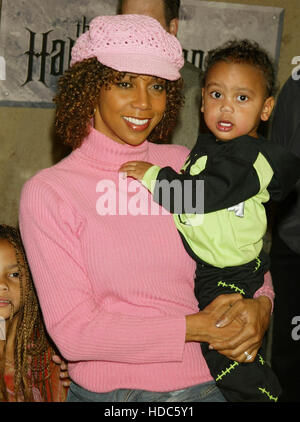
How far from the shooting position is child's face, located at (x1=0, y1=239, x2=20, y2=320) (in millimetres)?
2561

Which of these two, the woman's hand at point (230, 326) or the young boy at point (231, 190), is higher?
the young boy at point (231, 190)

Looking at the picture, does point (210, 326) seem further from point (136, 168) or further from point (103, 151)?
point (103, 151)

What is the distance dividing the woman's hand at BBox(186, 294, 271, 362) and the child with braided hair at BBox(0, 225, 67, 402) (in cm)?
85

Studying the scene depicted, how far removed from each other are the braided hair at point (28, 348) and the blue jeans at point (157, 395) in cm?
56

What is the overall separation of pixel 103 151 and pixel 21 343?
0.94 meters

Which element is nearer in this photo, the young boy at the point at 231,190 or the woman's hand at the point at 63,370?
the young boy at the point at 231,190

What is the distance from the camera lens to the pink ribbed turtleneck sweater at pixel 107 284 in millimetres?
1908

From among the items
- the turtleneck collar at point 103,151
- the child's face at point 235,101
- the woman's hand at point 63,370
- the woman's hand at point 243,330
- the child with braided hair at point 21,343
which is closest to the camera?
the woman's hand at point 243,330

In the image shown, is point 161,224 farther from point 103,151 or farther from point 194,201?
point 103,151

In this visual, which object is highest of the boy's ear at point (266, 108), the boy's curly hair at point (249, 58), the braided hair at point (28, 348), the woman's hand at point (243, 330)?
the boy's curly hair at point (249, 58)

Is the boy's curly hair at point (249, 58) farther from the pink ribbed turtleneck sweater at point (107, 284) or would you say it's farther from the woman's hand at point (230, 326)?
the woman's hand at point (230, 326)

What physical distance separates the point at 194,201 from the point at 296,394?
7.02ft

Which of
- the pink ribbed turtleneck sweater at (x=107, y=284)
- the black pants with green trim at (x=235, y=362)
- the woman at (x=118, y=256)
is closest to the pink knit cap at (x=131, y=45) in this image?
the woman at (x=118, y=256)

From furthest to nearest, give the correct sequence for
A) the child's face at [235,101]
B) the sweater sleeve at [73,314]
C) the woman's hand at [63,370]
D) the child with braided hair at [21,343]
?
the child with braided hair at [21,343] → the woman's hand at [63,370] → the child's face at [235,101] → the sweater sleeve at [73,314]
